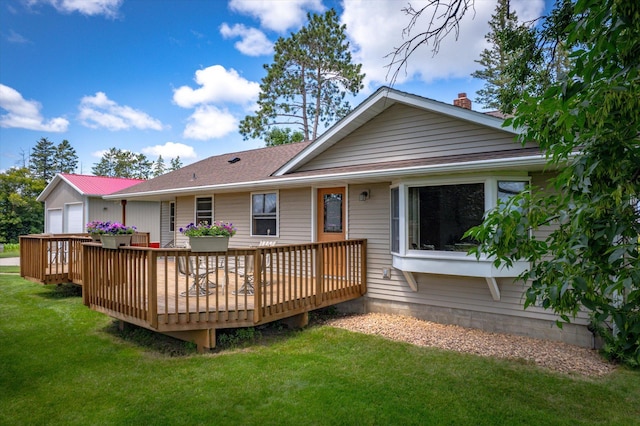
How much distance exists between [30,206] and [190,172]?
18.6 meters

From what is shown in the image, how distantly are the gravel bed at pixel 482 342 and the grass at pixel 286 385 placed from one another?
0.28 metres

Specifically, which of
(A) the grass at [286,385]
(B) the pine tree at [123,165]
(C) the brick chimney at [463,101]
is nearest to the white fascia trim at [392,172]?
(A) the grass at [286,385]

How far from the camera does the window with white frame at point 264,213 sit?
29.5 ft

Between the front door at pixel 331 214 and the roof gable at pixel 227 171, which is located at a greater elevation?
the roof gable at pixel 227 171

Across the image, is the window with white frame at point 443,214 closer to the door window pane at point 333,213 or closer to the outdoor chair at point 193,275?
the door window pane at point 333,213

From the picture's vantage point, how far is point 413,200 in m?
6.49

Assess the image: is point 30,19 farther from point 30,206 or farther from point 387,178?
point 30,206

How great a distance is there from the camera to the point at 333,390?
3959mm

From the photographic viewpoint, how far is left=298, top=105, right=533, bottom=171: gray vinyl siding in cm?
629

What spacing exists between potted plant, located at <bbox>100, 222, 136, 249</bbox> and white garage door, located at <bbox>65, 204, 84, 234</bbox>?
13.8 m

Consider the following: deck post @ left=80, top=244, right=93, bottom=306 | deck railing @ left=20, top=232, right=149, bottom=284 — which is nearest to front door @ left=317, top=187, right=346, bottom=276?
deck post @ left=80, top=244, right=93, bottom=306

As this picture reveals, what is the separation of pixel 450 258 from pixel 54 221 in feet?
69.3

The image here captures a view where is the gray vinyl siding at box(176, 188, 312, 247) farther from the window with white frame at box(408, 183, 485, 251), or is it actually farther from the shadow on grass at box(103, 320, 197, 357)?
→ the shadow on grass at box(103, 320, 197, 357)

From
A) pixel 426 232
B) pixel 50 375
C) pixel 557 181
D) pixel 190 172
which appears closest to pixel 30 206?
pixel 190 172
